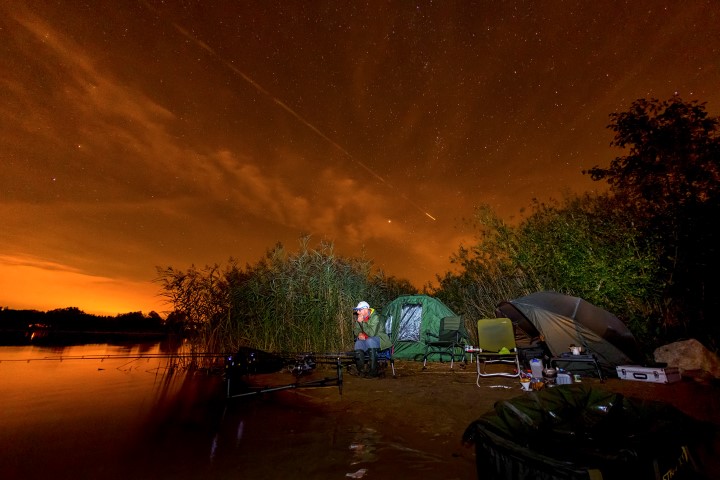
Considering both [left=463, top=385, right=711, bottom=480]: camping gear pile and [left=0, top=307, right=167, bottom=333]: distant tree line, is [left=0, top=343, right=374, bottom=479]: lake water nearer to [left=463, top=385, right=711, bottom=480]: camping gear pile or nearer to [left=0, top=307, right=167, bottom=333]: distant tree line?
[left=463, top=385, right=711, bottom=480]: camping gear pile

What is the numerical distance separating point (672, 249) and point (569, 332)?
4144 millimetres

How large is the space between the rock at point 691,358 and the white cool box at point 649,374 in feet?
2.24

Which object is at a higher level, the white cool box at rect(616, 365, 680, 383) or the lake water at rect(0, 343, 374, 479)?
the white cool box at rect(616, 365, 680, 383)

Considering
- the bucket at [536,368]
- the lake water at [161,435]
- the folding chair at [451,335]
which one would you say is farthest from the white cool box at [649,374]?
the lake water at [161,435]

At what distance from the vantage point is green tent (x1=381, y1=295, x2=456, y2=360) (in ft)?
37.0

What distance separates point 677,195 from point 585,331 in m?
5.97

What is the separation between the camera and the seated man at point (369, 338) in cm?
796

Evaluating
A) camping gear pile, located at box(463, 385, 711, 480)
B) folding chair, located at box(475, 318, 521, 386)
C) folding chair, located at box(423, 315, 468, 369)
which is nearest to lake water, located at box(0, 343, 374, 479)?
camping gear pile, located at box(463, 385, 711, 480)

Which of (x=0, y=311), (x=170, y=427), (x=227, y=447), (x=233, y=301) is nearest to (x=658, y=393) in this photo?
(x=227, y=447)

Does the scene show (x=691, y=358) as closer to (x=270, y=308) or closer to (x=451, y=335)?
(x=451, y=335)

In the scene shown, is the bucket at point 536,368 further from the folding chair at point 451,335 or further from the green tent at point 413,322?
the green tent at point 413,322

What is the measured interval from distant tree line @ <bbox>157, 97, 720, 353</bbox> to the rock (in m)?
1.10

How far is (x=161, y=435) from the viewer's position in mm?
4137

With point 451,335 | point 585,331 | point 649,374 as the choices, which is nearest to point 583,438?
point 649,374
